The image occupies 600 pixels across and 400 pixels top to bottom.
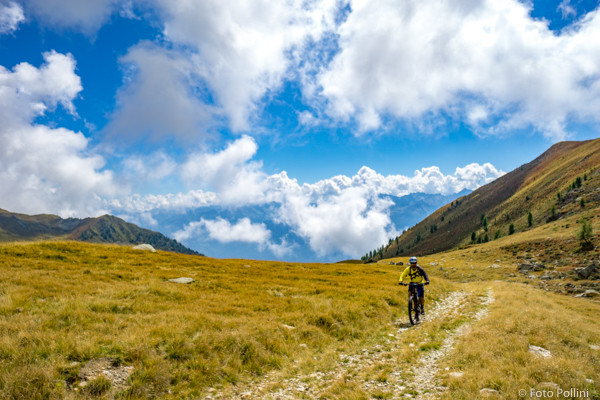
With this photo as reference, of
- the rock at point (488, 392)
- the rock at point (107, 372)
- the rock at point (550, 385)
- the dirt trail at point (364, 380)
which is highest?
the rock at point (550, 385)

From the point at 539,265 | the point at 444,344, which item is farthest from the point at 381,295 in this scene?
the point at 539,265

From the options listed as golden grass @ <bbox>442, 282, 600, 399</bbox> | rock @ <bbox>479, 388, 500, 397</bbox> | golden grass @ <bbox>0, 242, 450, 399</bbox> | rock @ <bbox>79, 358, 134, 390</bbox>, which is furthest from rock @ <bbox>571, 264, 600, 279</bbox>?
rock @ <bbox>79, 358, 134, 390</bbox>

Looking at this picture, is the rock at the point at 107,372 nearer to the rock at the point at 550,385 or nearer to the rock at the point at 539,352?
the rock at the point at 550,385

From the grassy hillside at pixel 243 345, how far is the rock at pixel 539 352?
10.5 inches

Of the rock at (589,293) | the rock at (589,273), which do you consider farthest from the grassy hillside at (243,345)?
the rock at (589,273)

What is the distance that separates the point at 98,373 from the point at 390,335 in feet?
43.5

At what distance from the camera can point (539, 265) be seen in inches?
2115

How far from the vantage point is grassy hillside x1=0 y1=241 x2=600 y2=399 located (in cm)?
784

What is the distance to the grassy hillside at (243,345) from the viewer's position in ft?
25.7

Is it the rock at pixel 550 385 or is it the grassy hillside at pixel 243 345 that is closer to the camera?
the rock at pixel 550 385

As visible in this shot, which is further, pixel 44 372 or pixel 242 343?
pixel 242 343

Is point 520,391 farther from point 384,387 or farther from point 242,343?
point 242,343

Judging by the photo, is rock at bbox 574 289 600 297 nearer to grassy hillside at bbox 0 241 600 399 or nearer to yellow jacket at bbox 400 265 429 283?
grassy hillside at bbox 0 241 600 399

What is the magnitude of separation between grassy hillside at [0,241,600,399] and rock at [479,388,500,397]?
0.16m
